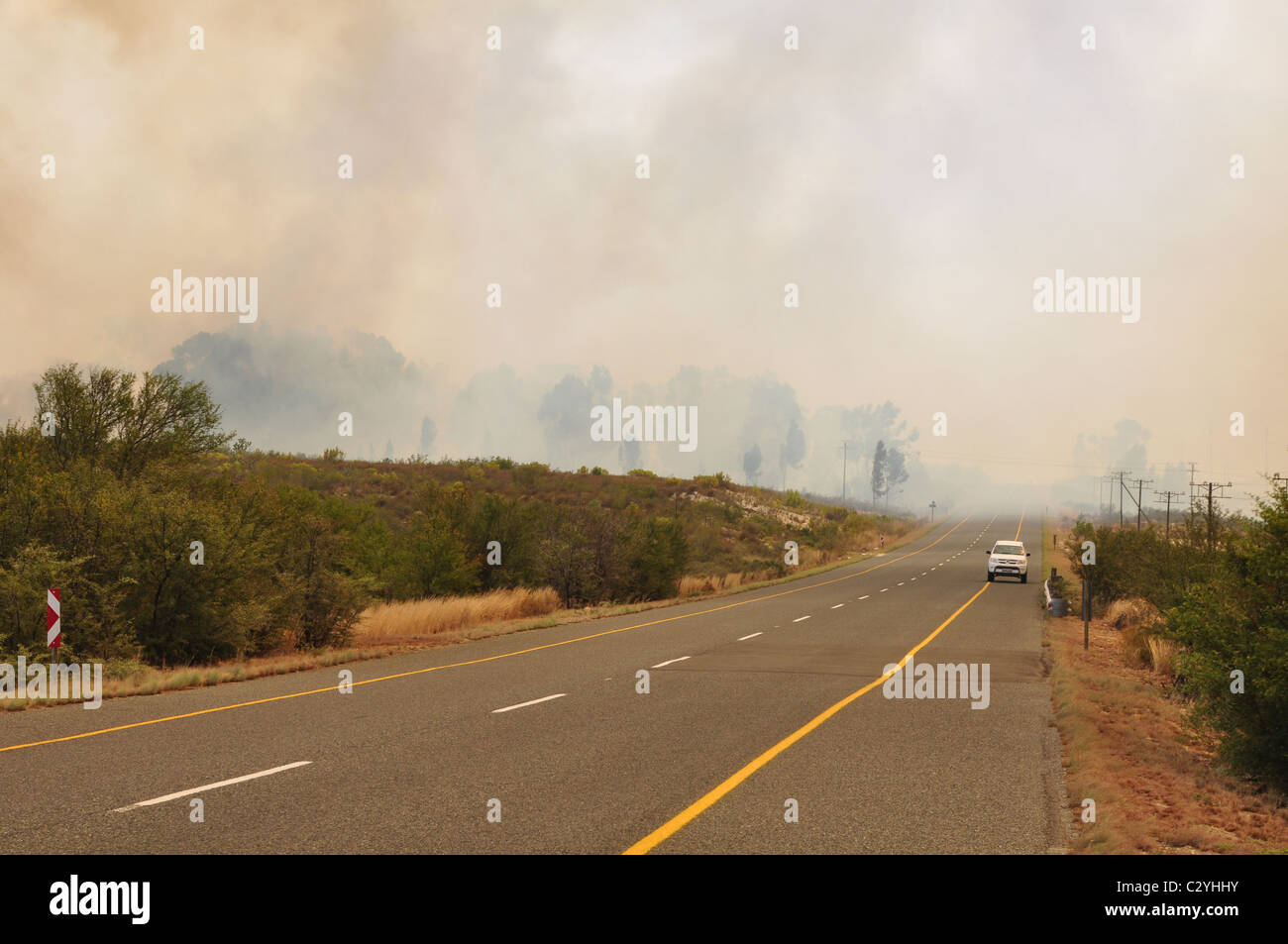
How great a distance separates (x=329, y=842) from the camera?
601cm

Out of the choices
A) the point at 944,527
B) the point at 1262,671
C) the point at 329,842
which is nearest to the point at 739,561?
the point at 1262,671

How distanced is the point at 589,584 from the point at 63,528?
730 inches

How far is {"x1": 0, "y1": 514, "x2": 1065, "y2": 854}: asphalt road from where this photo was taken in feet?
20.8

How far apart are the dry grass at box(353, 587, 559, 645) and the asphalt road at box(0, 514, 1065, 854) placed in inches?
193

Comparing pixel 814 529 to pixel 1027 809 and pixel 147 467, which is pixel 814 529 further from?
pixel 1027 809

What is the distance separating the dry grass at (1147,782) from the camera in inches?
261

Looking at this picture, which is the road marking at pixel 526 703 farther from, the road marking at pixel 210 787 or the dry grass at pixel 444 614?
the dry grass at pixel 444 614

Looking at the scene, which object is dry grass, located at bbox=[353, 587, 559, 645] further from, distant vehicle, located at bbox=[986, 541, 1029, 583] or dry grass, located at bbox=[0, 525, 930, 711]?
distant vehicle, located at bbox=[986, 541, 1029, 583]

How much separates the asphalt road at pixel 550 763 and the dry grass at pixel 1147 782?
1.09 ft

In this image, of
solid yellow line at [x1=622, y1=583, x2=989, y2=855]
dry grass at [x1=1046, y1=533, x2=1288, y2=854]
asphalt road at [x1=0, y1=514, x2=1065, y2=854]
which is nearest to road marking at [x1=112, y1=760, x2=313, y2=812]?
asphalt road at [x1=0, y1=514, x2=1065, y2=854]

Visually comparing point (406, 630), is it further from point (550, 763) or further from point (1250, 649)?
point (1250, 649)

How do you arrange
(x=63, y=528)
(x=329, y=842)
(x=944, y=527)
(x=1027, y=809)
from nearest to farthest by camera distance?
(x=329, y=842) → (x=1027, y=809) → (x=63, y=528) → (x=944, y=527)

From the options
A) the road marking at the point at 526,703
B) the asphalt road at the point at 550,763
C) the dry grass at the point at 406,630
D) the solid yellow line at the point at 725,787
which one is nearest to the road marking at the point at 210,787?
the asphalt road at the point at 550,763

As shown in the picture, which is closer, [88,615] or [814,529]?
[88,615]
